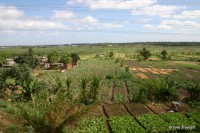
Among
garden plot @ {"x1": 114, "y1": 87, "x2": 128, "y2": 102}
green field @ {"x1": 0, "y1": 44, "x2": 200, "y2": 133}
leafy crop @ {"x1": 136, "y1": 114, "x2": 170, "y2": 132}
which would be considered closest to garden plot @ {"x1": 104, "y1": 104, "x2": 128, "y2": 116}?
green field @ {"x1": 0, "y1": 44, "x2": 200, "y2": 133}

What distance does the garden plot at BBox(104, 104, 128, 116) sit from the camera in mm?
22297

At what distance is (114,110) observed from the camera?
23297 mm

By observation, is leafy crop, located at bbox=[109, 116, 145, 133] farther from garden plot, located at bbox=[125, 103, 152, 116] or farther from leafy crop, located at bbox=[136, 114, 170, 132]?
garden plot, located at bbox=[125, 103, 152, 116]

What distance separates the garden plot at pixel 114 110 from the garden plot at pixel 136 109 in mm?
706

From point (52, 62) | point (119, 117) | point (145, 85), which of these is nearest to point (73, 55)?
point (52, 62)

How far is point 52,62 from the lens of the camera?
3103 inches

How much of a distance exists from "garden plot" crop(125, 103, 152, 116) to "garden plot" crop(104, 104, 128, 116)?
71cm

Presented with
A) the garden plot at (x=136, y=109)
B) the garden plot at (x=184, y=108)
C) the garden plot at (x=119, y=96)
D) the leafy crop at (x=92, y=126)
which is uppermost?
the leafy crop at (x=92, y=126)

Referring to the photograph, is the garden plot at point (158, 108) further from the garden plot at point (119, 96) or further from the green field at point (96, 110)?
the garden plot at point (119, 96)

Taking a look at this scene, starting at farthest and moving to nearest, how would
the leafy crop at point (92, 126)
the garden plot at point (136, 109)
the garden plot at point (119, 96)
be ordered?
1. the garden plot at point (119, 96)
2. the garden plot at point (136, 109)
3. the leafy crop at point (92, 126)

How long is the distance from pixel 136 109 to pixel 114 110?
189 centimetres

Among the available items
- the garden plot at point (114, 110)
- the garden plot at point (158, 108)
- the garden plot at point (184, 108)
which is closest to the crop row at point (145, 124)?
the garden plot at point (114, 110)

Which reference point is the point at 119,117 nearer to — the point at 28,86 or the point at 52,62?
the point at 28,86

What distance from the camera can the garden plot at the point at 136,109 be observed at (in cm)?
2254
